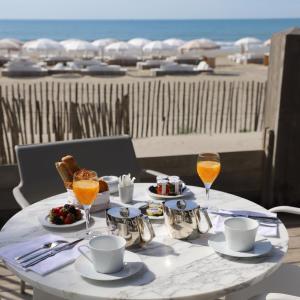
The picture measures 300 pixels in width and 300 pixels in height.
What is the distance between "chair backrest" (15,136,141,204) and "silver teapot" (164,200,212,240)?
1395 millimetres

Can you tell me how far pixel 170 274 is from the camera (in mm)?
1783

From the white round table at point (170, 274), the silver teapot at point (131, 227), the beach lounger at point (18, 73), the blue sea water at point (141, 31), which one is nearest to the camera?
the white round table at point (170, 274)

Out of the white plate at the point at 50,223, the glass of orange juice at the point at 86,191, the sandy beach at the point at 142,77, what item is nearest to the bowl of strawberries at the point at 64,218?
the white plate at the point at 50,223

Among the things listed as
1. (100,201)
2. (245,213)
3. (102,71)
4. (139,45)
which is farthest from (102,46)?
(245,213)

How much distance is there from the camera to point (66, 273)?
179 cm

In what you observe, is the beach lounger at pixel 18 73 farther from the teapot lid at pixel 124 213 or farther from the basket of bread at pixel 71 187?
the teapot lid at pixel 124 213

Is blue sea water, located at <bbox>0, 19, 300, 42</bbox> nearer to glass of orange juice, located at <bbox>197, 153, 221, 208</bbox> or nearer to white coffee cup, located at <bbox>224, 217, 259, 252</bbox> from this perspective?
glass of orange juice, located at <bbox>197, 153, 221, 208</bbox>

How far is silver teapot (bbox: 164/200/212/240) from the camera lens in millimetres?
2039

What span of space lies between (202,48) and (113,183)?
89.7 ft

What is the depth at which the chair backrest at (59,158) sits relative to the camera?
327 centimetres

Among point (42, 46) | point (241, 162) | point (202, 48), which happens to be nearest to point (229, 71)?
point (202, 48)

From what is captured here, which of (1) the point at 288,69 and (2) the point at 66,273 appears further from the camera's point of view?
(1) the point at 288,69

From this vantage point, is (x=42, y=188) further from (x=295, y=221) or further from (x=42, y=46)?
(x=42, y=46)

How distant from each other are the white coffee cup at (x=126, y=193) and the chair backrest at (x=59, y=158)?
902 millimetres
